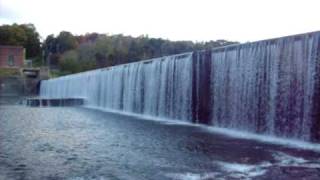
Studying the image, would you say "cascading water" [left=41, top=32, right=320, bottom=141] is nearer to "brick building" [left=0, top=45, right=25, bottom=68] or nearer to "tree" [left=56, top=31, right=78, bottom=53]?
"brick building" [left=0, top=45, right=25, bottom=68]

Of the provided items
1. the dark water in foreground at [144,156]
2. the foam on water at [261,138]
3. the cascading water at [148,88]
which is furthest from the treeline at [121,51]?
the dark water in foreground at [144,156]

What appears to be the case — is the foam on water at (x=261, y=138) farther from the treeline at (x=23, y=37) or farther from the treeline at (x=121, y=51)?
the treeline at (x=23, y=37)

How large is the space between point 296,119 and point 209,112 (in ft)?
19.4

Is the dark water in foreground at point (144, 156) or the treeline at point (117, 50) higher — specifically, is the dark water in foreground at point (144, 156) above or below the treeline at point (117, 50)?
below

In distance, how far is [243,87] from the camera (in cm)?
1931

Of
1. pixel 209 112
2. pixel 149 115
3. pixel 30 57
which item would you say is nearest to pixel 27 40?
pixel 30 57

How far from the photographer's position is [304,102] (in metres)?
16.0

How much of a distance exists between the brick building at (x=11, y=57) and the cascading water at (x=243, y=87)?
4865 cm

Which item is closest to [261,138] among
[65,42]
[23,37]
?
[23,37]

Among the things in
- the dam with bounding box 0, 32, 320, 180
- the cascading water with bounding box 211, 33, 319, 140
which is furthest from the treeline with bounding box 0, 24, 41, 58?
the cascading water with bounding box 211, 33, 319, 140

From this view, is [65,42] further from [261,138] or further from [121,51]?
[261,138]

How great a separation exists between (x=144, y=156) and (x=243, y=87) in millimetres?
7348

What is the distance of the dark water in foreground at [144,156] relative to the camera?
10758 millimetres

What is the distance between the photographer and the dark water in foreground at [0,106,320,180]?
10758mm
